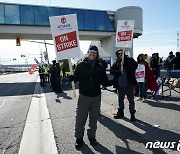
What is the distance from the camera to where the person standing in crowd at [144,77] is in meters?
9.57

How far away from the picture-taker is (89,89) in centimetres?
487

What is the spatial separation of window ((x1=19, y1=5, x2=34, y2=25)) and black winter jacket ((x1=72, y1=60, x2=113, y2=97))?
29.3 m

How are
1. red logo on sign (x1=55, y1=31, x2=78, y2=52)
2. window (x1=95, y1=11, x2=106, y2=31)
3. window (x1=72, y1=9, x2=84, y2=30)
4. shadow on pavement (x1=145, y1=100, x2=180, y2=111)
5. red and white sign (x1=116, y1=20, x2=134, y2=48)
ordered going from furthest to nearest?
window (x1=95, y1=11, x2=106, y2=31)
window (x1=72, y1=9, x2=84, y2=30)
shadow on pavement (x1=145, y1=100, x2=180, y2=111)
red and white sign (x1=116, y1=20, x2=134, y2=48)
red logo on sign (x1=55, y1=31, x2=78, y2=52)

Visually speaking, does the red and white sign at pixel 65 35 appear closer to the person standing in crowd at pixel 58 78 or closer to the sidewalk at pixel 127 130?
the sidewalk at pixel 127 130

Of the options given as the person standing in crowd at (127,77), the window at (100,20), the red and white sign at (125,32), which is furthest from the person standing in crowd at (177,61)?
the window at (100,20)

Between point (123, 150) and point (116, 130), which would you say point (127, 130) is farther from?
point (123, 150)

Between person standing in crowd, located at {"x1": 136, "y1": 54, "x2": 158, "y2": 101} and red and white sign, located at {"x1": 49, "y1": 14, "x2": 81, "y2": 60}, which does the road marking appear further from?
person standing in crowd, located at {"x1": 136, "y1": 54, "x2": 158, "y2": 101}

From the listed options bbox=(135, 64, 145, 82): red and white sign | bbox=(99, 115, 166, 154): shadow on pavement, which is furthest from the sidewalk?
bbox=(135, 64, 145, 82): red and white sign

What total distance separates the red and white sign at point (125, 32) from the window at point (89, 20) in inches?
1150

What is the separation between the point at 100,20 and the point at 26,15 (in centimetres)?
1091

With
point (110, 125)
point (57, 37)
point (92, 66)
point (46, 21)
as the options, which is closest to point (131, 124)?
point (110, 125)

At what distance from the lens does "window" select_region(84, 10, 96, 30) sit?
35781 millimetres

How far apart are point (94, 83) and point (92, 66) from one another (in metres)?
0.34

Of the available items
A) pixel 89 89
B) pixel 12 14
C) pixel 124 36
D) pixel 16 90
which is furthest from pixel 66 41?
pixel 12 14
